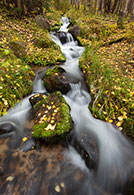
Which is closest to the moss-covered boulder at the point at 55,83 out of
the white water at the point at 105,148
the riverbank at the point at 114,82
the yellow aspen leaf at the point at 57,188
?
the white water at the point at 105,148

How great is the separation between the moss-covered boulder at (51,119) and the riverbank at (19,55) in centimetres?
86

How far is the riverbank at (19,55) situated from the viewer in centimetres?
334

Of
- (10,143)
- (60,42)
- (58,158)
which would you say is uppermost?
(60,42)

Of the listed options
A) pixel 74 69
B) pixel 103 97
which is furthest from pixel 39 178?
pixel 74 69

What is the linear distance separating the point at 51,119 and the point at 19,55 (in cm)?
374

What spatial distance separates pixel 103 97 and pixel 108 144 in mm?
1371

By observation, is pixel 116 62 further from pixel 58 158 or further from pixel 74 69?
pixel 58 158

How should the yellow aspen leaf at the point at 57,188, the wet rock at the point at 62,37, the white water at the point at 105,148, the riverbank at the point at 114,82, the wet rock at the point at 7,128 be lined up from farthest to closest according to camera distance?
the wet rock at the point at 62,37 < the riverbank at the point at 114,82 < the wet rock at the point at 7,128 < the white water at the point at 105,148 < the yellow aspen leaf at the point at 57,188

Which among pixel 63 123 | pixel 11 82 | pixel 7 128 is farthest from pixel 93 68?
pixel 7 128

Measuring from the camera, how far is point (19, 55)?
4.92 meters

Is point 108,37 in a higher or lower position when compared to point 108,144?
higher

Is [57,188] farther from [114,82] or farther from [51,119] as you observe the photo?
[114,82]

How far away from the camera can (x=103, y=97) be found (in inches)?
134

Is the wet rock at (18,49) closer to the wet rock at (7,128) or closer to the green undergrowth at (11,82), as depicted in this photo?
the green undergrowth at (11,82)
